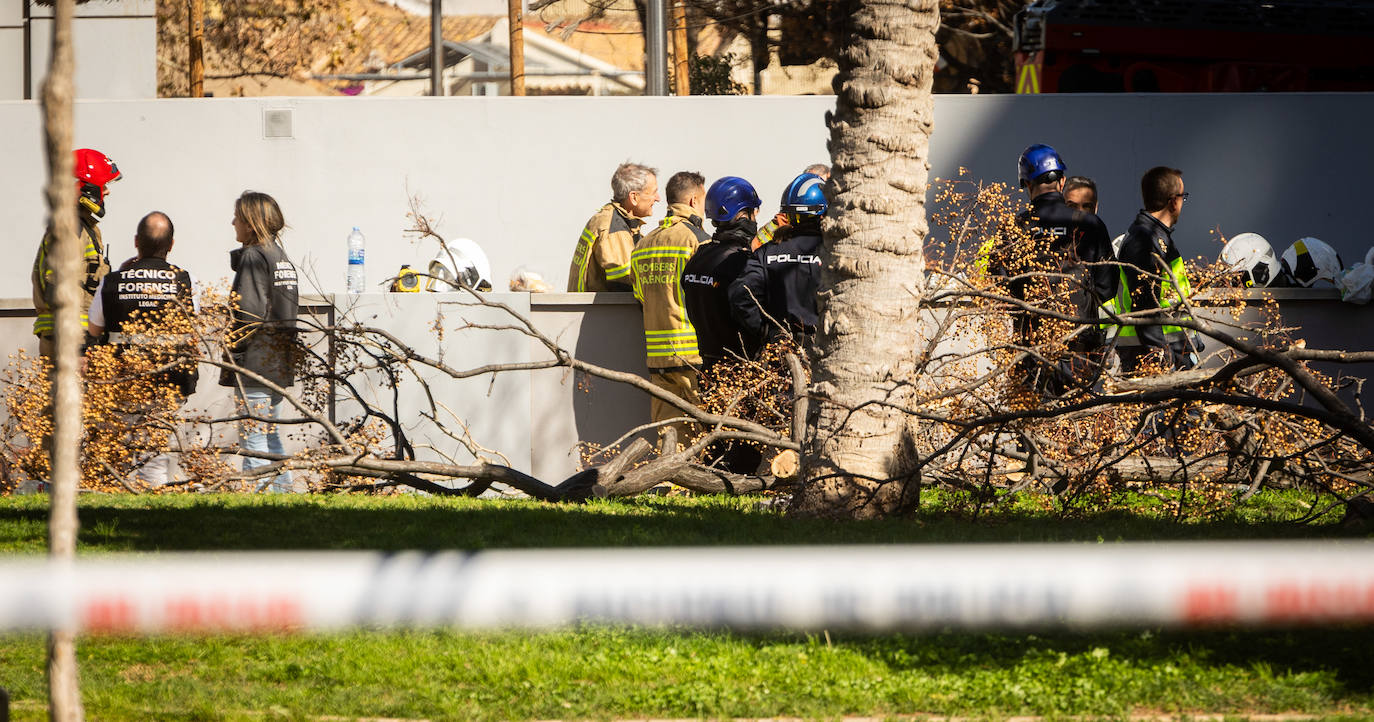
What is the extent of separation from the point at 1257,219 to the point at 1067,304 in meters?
6.13

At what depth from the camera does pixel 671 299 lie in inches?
352

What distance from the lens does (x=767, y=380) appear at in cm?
827

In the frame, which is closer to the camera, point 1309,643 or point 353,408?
point 1309,643

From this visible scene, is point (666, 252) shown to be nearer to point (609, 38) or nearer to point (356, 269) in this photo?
point (356, 269)

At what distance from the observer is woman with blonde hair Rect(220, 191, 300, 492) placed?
882cm

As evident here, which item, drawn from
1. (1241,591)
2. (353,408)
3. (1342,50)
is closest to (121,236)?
(353,408)

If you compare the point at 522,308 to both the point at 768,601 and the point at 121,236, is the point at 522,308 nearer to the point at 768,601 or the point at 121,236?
the point at 121,236

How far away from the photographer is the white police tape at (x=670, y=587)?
2.96 meters

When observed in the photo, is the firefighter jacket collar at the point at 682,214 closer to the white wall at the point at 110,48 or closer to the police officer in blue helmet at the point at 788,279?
the police officer in blue helmet at the point at 788,279

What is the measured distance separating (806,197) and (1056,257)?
5.15 feet

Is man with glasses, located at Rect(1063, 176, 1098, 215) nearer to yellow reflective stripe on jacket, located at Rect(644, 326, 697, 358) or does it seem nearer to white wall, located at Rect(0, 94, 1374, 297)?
yellow reflective stripe on jacket, located at Rect(644, 326, 697, 358)

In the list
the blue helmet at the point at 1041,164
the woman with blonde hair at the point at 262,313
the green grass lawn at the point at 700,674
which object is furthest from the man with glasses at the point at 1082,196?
the woman with blonde hair at the point at 262,313

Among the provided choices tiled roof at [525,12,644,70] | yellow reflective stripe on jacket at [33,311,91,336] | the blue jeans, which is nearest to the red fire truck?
tiled roof at [525,12,644,70]

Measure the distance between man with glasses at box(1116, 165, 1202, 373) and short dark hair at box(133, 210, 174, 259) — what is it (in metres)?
5.85
